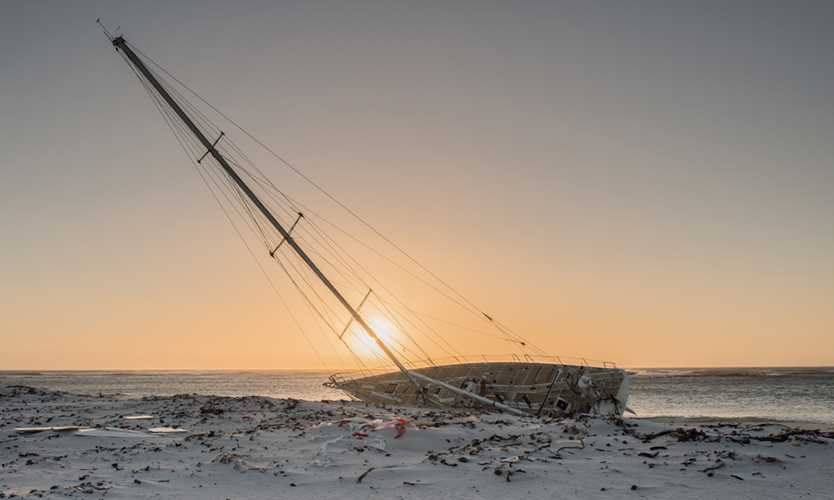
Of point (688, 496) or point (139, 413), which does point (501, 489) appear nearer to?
point (688, 496)

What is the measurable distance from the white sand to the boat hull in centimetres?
888

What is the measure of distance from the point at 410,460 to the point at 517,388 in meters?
18.9

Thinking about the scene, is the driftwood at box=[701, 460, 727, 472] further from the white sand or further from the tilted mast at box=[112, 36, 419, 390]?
the tilted mast at box=[112, 36, 419, 390]

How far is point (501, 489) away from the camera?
1105 cm

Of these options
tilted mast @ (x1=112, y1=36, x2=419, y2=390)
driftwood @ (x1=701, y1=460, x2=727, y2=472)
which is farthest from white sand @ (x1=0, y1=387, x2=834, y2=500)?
tilted mast @ (x1=112, y1=36, x2=419, y2=390)

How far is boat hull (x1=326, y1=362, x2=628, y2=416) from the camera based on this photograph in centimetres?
2811

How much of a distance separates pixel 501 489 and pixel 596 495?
178 cm

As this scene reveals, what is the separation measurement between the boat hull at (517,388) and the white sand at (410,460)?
888 cm

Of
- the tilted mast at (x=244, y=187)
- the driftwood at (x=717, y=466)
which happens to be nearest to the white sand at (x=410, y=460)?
the driftwood at (x=717, y=466)

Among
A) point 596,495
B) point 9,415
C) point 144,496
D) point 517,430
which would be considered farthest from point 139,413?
point 596,495

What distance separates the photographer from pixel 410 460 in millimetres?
13883

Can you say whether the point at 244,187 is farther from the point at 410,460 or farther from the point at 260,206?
the point at 410,460

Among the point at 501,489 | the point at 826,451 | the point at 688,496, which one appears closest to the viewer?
the point at 688,496

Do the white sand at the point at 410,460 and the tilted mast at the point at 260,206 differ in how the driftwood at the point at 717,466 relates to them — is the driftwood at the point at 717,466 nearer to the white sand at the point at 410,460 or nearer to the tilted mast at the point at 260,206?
the white sand at the point at 410,460
